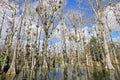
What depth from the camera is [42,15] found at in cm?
2988

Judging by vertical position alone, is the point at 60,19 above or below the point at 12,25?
above

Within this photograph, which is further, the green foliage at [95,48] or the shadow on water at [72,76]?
the green foliage at [95,48]

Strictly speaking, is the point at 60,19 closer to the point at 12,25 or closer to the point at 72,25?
the point at 72,25

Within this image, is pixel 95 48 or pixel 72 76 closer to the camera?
pixel 72 76

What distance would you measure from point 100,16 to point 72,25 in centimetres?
1529

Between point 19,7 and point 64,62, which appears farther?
point 64,62

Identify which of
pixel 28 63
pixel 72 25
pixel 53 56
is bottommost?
pixel 28 63

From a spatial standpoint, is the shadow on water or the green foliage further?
the green foliage

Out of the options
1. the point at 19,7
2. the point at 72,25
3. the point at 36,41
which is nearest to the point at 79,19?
the point at 72,25

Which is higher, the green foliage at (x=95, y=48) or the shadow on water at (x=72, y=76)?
the green foliage at (x=95, y=48)

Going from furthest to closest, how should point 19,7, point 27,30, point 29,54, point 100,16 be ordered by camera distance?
point 29,54 < point 27,30 < point 100,16 < point 19,7

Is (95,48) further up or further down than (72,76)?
further up

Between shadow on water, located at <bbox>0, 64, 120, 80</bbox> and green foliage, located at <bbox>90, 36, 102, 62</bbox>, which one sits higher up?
green foliage, located at <bbox>90, 36, 102, 62</bbox>

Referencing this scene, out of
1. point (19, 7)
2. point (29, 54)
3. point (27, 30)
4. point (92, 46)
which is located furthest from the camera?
point (92, 46)
